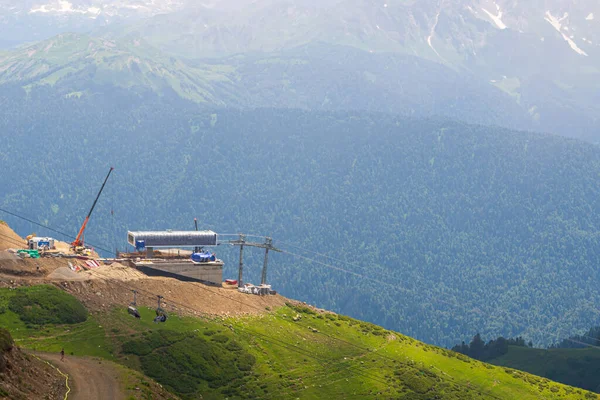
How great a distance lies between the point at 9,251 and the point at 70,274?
486 inches

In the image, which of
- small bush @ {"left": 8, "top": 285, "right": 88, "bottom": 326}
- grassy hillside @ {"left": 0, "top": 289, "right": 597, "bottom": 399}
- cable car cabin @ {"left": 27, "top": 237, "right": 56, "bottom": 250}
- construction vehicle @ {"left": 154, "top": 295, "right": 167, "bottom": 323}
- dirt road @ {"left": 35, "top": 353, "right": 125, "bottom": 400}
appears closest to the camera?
dirt road @ {"left": 35, "top": 353, "right": 125, "bottom": 400}

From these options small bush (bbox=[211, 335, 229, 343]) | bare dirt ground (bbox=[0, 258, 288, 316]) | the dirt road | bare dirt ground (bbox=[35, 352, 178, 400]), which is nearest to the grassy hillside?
small bush (bbox=[211, 335, 229, 343])

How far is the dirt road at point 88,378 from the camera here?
137m

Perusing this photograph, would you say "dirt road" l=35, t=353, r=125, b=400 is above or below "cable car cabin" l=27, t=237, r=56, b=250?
below

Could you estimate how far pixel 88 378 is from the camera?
14412cm

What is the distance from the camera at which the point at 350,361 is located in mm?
192750

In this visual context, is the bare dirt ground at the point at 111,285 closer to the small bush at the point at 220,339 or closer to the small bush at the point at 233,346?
the small bush at the point at 220,339

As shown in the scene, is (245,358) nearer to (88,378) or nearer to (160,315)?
(160,315)

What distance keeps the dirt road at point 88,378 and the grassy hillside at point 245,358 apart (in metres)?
5.80

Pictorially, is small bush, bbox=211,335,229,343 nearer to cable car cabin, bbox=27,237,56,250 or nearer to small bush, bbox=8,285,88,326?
small bush, bbox=8,285,88,326

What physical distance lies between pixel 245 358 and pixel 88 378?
1573 inches

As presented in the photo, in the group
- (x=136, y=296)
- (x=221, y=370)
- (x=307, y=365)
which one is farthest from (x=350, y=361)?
(x=136, y=296)

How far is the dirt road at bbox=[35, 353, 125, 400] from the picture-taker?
449 ft

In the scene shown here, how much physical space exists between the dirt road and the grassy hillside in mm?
5796
